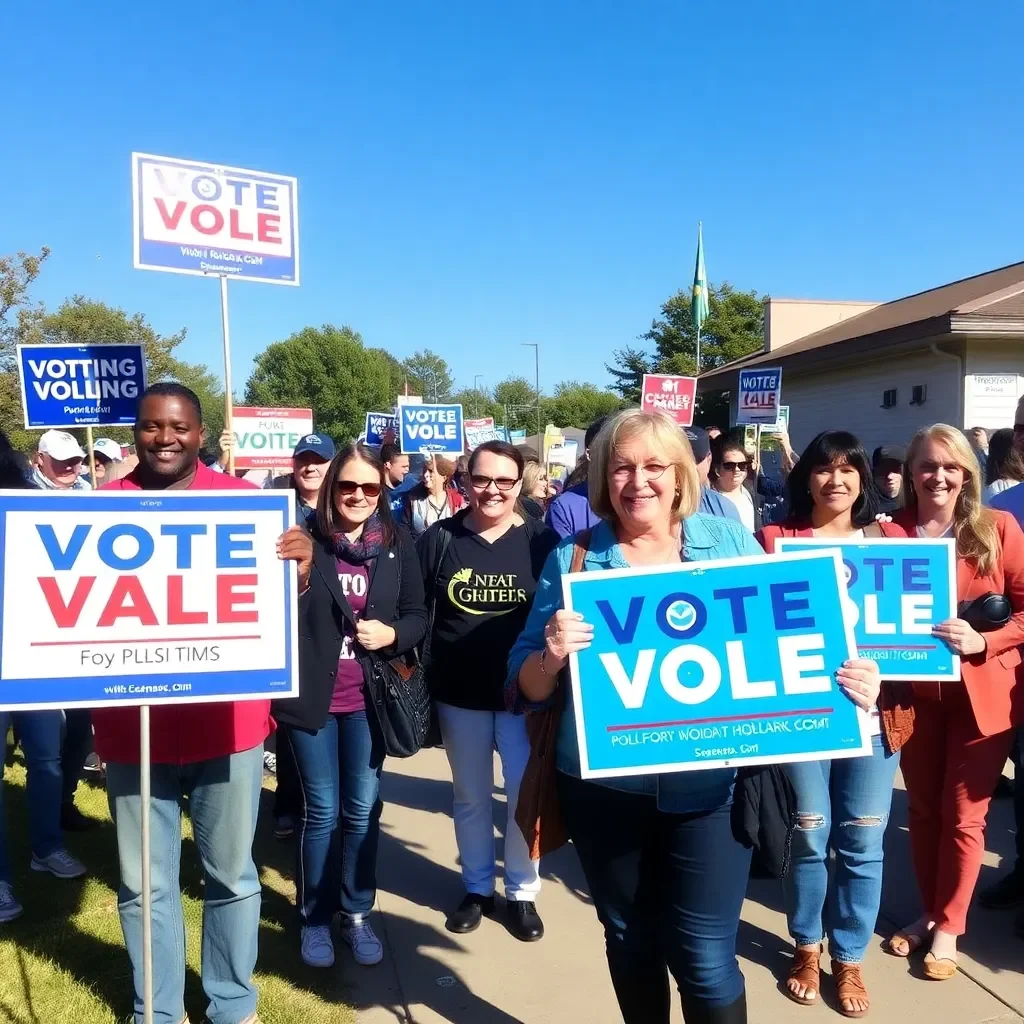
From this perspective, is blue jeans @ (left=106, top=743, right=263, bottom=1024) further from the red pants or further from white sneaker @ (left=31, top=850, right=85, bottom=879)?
the red pants

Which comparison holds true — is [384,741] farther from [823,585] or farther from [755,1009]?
[823,585]

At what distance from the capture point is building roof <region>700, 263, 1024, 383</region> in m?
13.6

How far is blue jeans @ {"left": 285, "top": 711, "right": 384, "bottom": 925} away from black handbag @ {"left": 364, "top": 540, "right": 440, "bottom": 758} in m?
0.09

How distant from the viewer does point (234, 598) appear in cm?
246

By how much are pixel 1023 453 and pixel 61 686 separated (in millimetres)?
4223

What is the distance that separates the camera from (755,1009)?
10.0 ft

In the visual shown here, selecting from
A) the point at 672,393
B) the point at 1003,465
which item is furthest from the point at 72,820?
the point at 672,393

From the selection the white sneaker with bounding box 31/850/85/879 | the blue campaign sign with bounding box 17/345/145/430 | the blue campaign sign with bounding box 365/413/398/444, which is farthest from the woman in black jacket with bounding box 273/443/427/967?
the blue campaign sign with bounding box 365/413/398/444

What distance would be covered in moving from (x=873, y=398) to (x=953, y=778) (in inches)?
621

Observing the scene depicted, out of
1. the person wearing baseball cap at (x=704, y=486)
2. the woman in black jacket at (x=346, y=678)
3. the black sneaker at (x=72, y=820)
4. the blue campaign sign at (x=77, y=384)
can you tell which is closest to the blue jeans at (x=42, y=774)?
the black sneaker at (x=72, y=820)

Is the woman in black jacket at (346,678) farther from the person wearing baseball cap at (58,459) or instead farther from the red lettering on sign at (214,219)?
the person wearing baseball cap at (58,459)

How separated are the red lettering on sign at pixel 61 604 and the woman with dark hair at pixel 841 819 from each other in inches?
91.7

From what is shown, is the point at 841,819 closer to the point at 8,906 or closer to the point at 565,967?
the point at 565,967

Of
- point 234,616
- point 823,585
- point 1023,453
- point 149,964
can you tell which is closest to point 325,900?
point 149,964
